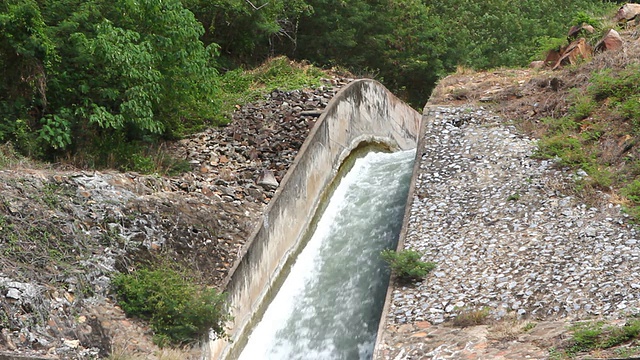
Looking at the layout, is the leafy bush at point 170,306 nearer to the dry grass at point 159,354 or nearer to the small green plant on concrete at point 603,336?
the dry grass at point 159,354

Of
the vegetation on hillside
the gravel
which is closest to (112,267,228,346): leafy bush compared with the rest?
the gravel

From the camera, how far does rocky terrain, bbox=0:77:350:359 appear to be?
9023 mm

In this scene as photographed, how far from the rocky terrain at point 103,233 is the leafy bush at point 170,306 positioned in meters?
0.19

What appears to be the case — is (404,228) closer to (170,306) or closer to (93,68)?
(170,306)

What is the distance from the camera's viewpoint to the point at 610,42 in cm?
1672

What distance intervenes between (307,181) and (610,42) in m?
7.32

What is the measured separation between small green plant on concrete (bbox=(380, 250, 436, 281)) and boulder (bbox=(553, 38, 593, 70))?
26.5 feet

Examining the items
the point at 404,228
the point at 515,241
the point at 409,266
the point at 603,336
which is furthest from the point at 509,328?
the point at 404,228

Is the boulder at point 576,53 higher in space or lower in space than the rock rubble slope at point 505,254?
higher

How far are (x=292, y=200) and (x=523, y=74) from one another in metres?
7.80

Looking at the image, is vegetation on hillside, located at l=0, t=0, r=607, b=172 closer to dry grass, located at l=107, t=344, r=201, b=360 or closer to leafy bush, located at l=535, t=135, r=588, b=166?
dry grass, located at l=107, t=344, r=201, b=360

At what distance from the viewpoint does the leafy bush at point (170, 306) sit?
1000 cm

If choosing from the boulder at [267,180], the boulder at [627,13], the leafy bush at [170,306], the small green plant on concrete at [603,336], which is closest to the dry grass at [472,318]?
the small green plant on concrete at [603,336]

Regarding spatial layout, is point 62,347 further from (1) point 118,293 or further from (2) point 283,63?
(2) point 283,63
